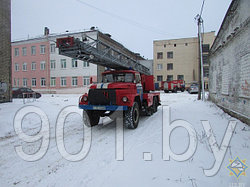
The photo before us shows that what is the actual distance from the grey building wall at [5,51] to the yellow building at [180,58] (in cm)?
Answer: 3363

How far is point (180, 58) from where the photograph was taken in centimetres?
3847

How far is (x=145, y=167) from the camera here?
302cm

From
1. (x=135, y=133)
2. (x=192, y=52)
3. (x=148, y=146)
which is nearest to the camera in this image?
(x=148, y=146)

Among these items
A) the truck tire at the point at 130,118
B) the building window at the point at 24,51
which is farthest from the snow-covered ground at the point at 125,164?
the building window at the point at 24,51

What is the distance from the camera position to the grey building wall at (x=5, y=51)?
10.8 m

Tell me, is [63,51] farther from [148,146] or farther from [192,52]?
[192,52]

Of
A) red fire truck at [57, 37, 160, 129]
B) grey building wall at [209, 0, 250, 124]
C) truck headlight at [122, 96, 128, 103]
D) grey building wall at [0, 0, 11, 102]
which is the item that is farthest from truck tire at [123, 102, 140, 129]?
grey building wall at [0, 0, 11, 102]

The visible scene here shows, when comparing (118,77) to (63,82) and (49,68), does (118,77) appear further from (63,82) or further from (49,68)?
A: (49,68)

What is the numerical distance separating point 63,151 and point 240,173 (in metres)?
3.73

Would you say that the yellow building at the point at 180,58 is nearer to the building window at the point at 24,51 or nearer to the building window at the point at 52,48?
the building window at the point at 52,48

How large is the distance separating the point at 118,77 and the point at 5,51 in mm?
9771

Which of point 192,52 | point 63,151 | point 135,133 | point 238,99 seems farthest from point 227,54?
point 192,52

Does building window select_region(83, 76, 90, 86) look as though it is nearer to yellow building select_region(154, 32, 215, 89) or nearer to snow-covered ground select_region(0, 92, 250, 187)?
yellow building select_region(154, 32, 215, 89)

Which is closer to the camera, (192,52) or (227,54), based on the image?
(227,54)
